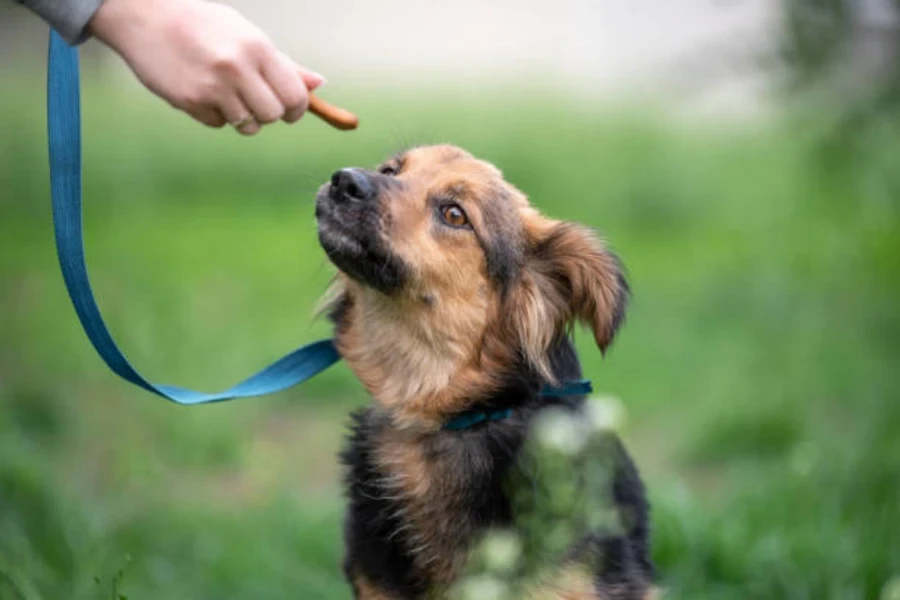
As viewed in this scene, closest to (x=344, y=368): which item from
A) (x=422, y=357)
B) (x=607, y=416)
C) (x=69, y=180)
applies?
(x=422, y=357)

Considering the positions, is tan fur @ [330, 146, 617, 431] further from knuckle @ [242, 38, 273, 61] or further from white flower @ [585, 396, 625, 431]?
white flower @ [585, 396, 625, 431]

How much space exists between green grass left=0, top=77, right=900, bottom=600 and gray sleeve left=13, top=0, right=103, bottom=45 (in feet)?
4.37

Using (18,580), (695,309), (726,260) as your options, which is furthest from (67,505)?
(726,260)

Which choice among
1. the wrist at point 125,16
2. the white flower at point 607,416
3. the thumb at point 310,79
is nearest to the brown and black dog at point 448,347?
the thumb at point 310,79

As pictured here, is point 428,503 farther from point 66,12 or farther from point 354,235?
point 66,12

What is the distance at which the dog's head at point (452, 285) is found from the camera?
10.8ft

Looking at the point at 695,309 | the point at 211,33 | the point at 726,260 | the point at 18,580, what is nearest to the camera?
the point at 211,33

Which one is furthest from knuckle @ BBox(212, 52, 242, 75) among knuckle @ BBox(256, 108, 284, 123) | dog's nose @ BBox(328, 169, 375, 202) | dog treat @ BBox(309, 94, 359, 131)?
dog's nose @ BBox(328, 169, 375, 202)

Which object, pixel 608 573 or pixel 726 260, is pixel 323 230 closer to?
pixel 608 573

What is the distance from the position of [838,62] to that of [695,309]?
275cm

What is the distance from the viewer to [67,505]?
14.0 ft

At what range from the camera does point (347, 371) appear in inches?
253

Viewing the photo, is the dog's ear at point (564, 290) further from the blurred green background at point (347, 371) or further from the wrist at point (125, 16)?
the wrist at point (125, 16)

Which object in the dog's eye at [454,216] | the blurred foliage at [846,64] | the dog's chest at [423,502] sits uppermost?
the blurred foliage at [846,64]
